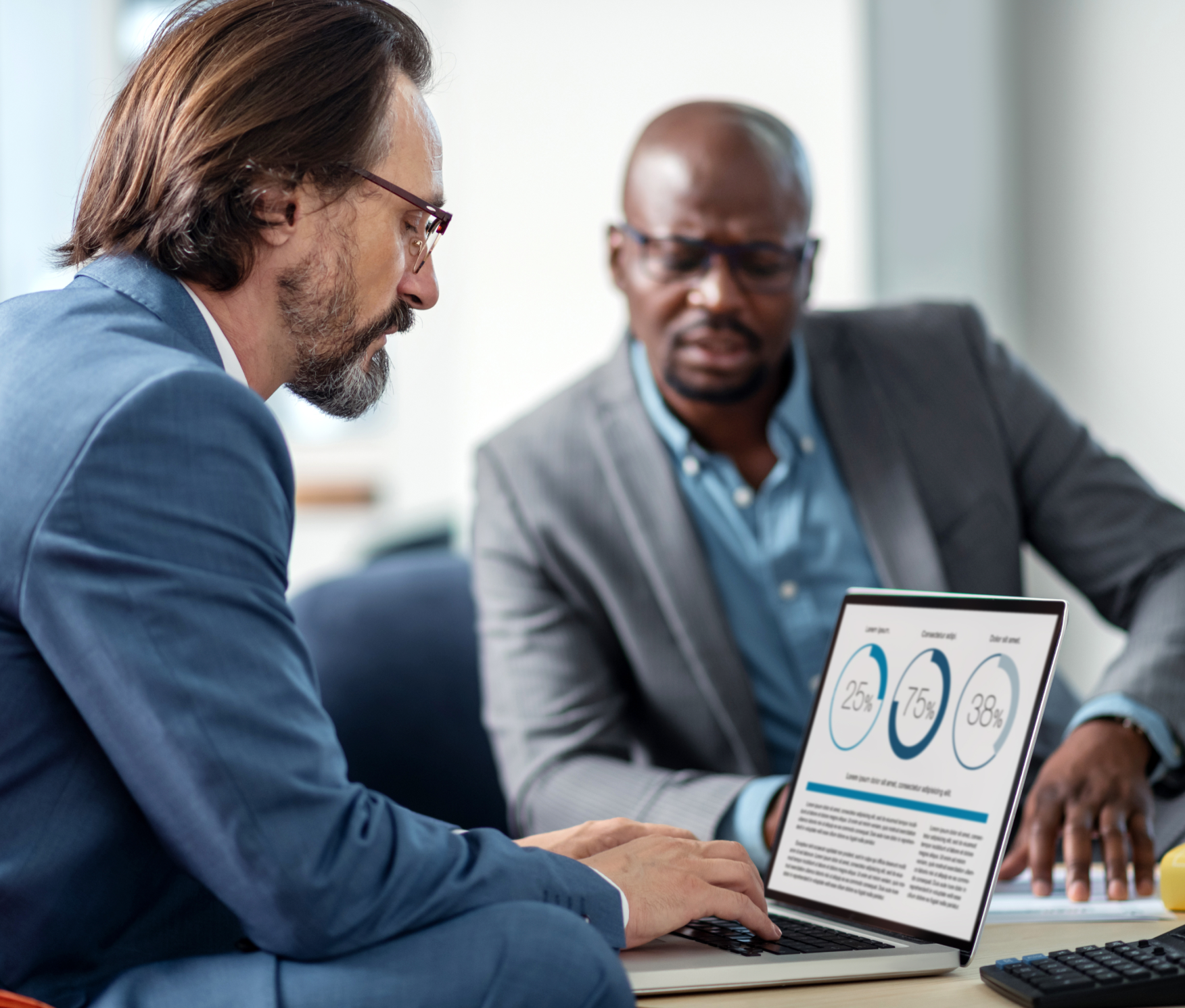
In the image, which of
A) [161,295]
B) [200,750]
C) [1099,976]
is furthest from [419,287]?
[1099,976]

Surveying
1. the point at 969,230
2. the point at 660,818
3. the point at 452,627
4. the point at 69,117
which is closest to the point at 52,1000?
the point at 660,818

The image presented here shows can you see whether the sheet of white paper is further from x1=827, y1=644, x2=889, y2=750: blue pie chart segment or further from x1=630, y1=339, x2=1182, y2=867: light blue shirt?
x1=630, y1=339, x2=1182, y2=867: light blue shirt

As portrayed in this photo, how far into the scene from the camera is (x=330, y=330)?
3.14 ft

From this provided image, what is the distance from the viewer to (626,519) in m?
1.55

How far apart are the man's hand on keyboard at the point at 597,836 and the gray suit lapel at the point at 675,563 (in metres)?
0.54

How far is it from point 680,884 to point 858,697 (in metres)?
0.24

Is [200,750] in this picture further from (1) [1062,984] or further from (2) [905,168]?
(2) [905,168]

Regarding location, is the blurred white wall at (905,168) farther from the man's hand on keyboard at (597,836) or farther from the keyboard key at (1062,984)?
the keyboard key at (1062,984)

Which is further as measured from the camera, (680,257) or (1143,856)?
(680,257)

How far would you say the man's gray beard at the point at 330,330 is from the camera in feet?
3.07

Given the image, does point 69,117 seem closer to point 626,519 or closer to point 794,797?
point 626,519

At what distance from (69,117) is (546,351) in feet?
9.17

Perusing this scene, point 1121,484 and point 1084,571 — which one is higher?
point 1121,484

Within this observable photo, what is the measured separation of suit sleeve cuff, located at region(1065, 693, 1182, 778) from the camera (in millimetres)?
1233
